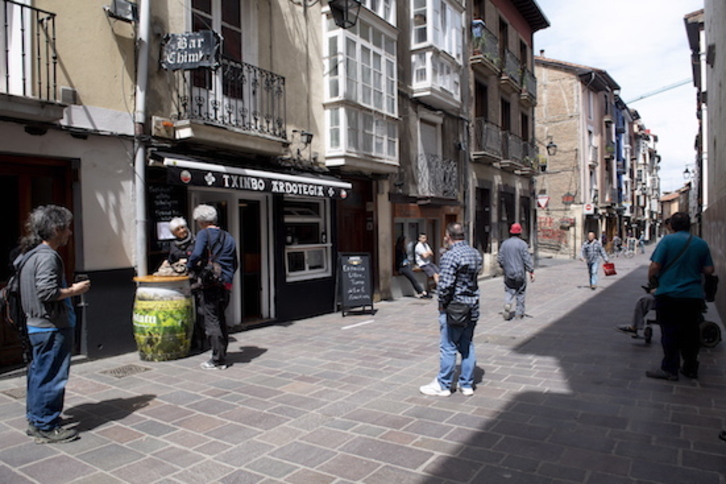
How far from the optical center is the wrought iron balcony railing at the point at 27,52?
596 centimetres

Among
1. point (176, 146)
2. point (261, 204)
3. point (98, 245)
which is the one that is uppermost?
point (176, 146)

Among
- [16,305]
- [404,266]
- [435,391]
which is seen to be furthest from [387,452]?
[404,266]

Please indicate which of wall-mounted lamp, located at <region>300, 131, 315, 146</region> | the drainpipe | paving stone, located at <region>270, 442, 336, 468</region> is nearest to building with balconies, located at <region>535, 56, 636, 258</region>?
wall-mounted lamp, located at <region>300, 131, 315, 146</region>

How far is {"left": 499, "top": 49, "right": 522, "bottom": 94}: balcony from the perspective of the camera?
64.8 feet

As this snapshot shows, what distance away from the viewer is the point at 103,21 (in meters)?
6.74

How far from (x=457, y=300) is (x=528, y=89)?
2054 centimetres

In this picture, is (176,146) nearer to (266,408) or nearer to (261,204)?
(261,204)

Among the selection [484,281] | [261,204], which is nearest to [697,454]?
[261,204]

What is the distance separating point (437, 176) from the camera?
1482 cm

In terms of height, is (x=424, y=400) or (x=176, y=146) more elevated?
(x=176, y=146)

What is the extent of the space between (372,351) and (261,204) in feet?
12.3

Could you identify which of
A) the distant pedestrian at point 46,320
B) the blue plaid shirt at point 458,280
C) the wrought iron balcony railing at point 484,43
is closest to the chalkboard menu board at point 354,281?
the blue plaid shirt at point 458,280

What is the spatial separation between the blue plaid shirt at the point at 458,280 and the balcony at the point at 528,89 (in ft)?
63.0

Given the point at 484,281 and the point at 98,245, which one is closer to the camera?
the point at 98,245
